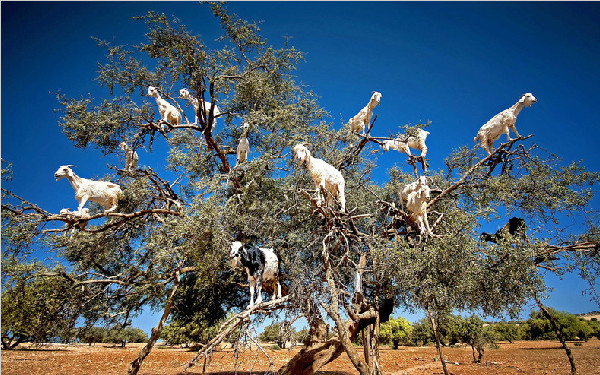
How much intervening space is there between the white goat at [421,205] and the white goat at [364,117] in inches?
113

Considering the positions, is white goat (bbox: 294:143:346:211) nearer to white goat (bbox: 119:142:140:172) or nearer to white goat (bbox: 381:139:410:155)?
white goat (bbox: 381:139:410:155)

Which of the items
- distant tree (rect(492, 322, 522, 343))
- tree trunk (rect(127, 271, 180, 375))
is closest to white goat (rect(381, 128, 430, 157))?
tree trunk (rect(127, 271, 180, 375))

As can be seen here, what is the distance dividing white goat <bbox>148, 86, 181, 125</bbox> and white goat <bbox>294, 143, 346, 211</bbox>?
560 cm

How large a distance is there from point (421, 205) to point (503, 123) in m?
3.60

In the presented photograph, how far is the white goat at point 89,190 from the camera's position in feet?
28.2

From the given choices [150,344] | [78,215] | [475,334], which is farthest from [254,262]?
[475,334]

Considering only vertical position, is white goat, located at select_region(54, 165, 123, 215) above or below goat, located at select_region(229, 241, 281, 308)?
above

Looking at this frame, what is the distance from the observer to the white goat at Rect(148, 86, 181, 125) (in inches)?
428

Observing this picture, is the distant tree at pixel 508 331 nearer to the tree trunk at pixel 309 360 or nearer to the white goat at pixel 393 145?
the white goat at pixel 393 145

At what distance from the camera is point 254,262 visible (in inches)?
312

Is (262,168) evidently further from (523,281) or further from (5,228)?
(523,281)

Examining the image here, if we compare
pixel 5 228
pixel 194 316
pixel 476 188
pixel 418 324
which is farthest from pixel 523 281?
pixel 418 324

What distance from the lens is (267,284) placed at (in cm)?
965

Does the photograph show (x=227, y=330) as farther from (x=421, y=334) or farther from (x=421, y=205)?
(x=421, y=334)
